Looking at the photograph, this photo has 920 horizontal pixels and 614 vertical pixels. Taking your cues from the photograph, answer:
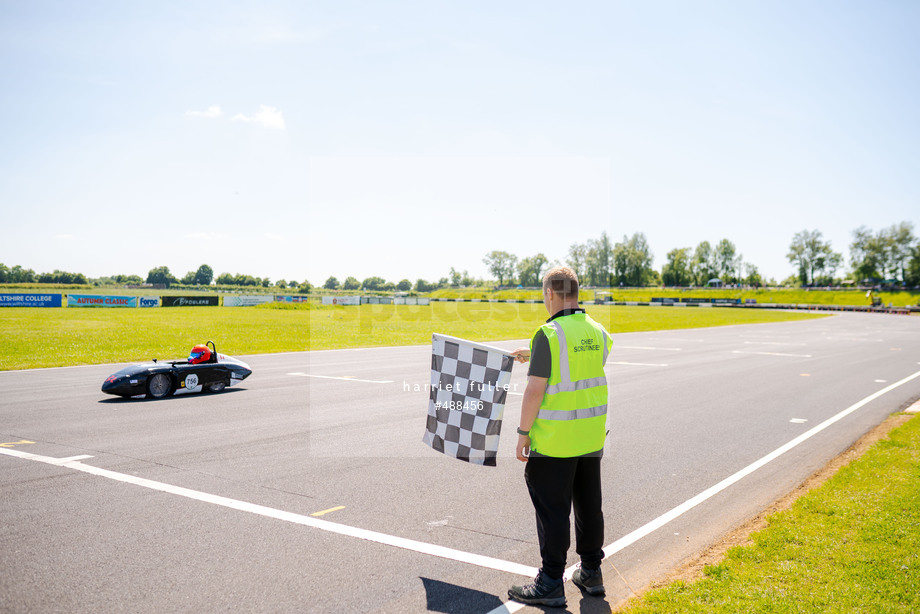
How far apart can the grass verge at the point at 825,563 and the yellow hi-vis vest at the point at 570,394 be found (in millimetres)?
1058

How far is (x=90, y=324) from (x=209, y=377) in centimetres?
2138

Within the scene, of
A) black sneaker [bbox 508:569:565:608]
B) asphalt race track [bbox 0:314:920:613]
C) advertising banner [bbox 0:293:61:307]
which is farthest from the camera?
advertising banner [bbox 0:293:61:307]

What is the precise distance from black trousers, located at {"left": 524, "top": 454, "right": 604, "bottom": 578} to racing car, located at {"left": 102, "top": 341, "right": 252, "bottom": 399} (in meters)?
8.36

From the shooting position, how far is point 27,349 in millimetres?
18641

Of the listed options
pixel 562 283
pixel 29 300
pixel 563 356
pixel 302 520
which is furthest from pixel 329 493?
pixel 29 300

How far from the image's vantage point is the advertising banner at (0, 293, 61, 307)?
38.4 metres

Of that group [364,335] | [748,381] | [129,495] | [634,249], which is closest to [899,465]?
[748,381]

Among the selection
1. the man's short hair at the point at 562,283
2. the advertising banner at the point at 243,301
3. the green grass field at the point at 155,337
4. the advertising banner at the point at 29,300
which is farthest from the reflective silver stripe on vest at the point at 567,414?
the advertising banner at the point at 243,301

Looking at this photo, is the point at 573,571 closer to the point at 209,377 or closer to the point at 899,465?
the point at 899,465

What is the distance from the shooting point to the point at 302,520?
15.8ft

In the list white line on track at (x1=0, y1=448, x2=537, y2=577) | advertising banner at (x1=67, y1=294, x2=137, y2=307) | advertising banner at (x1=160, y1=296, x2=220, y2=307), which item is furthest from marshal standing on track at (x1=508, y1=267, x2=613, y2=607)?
advertising banner at (x1=160, y1=296, x2=220, y2=307)

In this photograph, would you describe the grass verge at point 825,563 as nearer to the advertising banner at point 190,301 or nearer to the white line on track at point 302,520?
the white line on track at point 302,520

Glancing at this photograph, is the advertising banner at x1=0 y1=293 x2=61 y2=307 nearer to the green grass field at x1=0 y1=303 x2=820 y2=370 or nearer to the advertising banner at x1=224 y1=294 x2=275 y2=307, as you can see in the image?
the green grass field at x1=0 y1=303 x2=820 y2=370

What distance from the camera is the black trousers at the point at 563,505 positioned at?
11.7 ft
